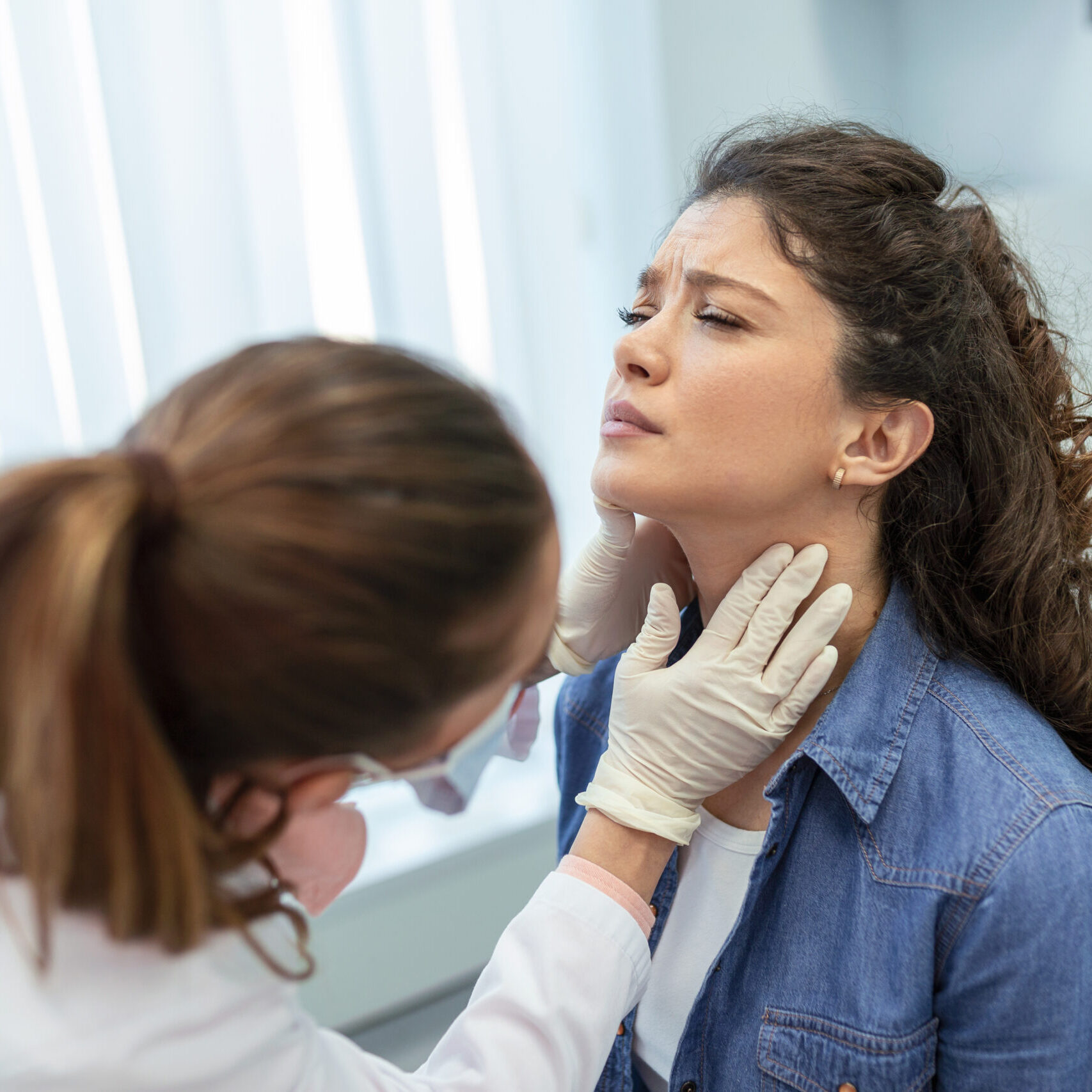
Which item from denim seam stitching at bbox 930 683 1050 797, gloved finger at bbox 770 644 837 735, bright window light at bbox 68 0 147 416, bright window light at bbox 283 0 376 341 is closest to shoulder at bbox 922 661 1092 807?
denim seam stitching at bbox 930 683 1050 797

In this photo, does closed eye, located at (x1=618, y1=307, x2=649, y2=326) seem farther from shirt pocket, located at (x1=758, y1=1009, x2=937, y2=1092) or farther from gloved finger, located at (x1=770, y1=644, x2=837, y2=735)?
shirt pocket, located at (x1=758, y1=1009, x2=937, y2=1092)

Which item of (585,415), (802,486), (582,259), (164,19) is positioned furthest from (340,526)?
(582,259)

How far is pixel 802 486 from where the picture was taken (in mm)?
1056

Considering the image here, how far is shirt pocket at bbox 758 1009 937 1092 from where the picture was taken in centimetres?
87

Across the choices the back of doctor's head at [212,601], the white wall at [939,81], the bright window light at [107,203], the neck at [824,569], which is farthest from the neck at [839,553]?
the white wall at [939,81]

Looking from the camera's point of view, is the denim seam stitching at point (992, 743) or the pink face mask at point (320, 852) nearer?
the pink face mask at point (320, 852)

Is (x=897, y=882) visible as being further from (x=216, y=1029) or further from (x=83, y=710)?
(x=83, y=710)

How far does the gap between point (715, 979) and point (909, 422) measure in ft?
2.01

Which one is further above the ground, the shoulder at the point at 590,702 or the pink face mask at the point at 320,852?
the pink face mask at the point at 320,852

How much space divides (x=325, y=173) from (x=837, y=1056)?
5.01 feet

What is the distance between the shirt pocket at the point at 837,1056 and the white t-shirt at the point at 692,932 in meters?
0.11

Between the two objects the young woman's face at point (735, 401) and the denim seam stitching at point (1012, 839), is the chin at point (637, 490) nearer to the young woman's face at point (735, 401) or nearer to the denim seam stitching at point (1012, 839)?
the young woman's face at point (735, 401)

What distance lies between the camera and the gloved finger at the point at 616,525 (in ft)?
3.94

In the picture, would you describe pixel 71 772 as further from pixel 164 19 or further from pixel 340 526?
pixel 164 19
